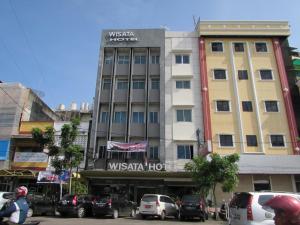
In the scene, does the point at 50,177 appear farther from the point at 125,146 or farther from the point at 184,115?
the point at 184,115

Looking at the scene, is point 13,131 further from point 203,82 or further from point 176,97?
point 203,82

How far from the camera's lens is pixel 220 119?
1232 inches

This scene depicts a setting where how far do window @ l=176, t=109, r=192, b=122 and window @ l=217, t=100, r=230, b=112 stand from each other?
9.45 feet

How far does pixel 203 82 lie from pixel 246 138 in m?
7.02

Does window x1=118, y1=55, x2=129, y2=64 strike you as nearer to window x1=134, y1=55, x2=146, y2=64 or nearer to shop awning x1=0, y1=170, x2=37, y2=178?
window x1=134, y1=55, x2=146, y2=64

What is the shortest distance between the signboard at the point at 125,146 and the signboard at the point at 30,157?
6.30 metres

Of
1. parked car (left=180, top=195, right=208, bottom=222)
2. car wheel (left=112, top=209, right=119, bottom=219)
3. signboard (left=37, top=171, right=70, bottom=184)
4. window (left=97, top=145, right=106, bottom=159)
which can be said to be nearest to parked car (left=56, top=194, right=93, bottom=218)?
car wheel (left=112, top=209, right=119, bottom=219)

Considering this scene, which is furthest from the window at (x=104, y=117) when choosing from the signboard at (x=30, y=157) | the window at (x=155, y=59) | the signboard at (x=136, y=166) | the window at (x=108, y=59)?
the window at (x=155, y=59)

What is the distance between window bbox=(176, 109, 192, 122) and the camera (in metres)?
Result: 31.8

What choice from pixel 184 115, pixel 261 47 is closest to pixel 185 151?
pixel 184 115

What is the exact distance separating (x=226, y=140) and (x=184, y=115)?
4.74m

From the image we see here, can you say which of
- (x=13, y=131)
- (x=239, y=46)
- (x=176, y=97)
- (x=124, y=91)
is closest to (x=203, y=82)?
(x=176, y=97)

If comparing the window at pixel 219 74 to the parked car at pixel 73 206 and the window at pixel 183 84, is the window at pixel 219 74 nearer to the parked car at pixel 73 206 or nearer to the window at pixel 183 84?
the window at pixel 183 84

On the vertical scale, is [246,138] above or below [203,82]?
below
